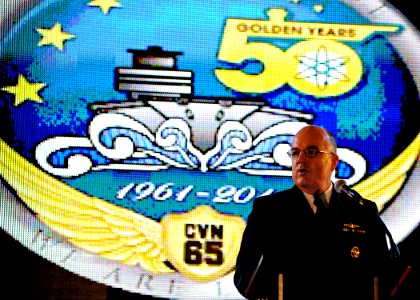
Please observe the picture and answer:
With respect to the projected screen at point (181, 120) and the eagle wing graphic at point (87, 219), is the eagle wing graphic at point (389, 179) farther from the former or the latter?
the eagle wing graphic at point (87, 219)

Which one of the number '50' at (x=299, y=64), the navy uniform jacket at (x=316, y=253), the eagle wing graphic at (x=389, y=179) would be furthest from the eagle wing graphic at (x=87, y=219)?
the navy uniform jacket at (x=316, y=253)

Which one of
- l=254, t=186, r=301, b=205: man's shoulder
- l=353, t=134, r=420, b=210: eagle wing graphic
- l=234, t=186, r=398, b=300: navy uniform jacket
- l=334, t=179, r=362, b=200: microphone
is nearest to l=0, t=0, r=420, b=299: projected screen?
l=353, t=134, r=420, b=210: eagle wing graphic

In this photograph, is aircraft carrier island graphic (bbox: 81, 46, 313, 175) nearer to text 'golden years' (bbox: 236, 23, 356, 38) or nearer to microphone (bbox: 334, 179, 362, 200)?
text 'golden years' (bbox: 236, 23, 356, 38)

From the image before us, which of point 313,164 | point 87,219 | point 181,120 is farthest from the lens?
point 181,120

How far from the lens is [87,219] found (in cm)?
345

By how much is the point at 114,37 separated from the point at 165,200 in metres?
0.81

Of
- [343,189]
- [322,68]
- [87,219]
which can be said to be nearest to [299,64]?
[322,68]

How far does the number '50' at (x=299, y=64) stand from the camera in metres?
3.67

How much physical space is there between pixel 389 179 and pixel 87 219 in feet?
4.77

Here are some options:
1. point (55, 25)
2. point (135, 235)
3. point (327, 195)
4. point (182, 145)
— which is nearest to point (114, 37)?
point (55, 25)

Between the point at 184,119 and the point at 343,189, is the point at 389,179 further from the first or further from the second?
the point at 343,189

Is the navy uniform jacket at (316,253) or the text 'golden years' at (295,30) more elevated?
the text 'golden years' at (295,30)

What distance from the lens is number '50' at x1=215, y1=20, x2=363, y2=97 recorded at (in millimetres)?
3668

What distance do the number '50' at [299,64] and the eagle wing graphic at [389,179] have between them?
0.42 m
